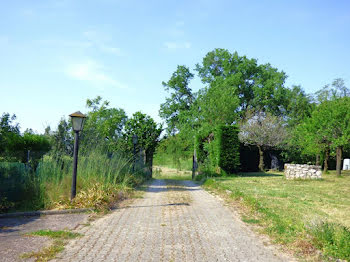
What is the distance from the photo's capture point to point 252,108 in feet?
99.2

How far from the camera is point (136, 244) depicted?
4070mm

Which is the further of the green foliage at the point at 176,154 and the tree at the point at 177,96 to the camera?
the tree at the point at 177,96

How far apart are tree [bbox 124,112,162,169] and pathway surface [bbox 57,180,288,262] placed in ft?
37.8

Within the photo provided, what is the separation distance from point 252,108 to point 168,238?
27271 mm

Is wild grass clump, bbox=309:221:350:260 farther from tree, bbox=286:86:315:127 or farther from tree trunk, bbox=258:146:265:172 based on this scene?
tree, bbox=286:86:315:127

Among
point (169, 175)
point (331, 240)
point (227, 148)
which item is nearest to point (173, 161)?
point (169, 175)

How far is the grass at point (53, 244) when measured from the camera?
11.6 feet

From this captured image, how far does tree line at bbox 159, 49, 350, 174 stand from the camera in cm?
1672

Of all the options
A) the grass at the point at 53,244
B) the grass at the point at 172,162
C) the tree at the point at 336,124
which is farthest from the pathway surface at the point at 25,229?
the grass at the point at 172,162

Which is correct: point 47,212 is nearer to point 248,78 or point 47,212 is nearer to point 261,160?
point 261,160

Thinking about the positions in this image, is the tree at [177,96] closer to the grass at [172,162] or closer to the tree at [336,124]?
the grass at [172,162]

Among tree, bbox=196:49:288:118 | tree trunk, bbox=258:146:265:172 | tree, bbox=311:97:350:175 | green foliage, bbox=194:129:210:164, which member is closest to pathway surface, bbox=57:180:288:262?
tree, bbox=311:97:350:175

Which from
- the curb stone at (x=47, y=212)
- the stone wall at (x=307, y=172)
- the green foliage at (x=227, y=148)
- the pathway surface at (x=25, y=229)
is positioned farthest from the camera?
the green foliage at (x=227, y=148)

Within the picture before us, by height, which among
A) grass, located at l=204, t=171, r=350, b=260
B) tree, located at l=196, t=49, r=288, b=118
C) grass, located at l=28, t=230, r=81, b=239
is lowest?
grass, located at l=28, t=230, r=81, b=239
